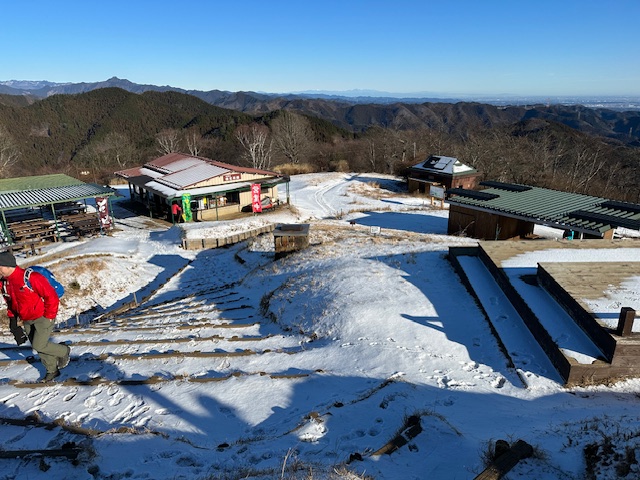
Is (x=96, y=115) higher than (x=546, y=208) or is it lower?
higher

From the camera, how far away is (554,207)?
60.7ft

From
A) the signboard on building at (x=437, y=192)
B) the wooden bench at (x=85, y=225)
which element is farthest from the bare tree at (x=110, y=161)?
the signboard on building at (x=437, y=192)

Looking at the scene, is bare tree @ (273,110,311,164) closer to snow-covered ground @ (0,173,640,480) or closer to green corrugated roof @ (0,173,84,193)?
green corrugated roof @ (0,173,84,193)

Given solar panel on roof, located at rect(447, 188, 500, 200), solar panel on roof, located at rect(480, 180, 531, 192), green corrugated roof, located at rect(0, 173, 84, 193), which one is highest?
→ green corrugated roof, located at rect(0, 173, 84, 193)

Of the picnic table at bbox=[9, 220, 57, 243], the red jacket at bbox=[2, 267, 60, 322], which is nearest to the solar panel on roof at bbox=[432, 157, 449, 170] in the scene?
the picnic table at bbox=[9, 220, 57, 243]

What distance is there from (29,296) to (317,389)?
15.5 feet

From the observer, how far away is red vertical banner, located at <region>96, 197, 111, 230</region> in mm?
21345

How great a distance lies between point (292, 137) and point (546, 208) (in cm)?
4499

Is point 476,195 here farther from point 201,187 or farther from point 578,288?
point 201,187

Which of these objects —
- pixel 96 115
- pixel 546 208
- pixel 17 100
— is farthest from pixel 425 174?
pixel 17 100

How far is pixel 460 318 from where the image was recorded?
9352 mm

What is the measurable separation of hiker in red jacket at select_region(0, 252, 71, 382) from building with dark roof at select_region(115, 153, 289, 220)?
19.6 metres

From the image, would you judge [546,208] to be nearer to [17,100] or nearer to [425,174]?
[425,174]

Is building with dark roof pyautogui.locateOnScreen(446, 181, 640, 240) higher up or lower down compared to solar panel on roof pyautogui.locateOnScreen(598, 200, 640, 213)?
lower down
